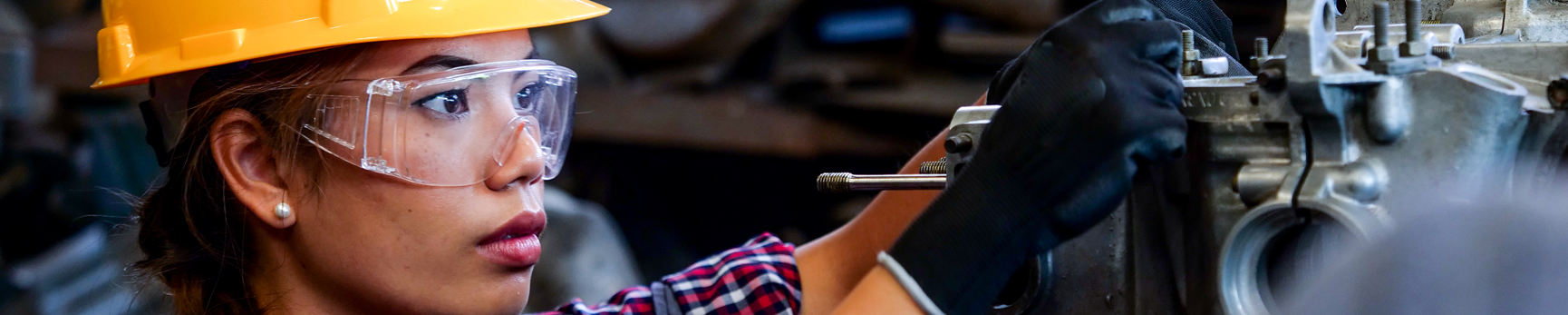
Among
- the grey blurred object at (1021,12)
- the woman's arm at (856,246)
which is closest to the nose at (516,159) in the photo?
the woman's arm at (856,246)

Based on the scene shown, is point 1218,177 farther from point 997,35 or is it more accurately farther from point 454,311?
point 997,35

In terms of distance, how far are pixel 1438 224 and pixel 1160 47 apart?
1.11 ft

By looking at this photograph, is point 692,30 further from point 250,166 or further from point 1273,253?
point 1273,253

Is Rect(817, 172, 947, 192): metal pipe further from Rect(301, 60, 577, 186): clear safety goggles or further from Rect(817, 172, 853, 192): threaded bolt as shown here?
Rect(301, 60, 577, 186): clear safety goggles

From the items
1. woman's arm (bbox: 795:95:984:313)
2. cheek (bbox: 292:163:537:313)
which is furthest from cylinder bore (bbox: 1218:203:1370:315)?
cheek (bbox: 292:163:537:313)

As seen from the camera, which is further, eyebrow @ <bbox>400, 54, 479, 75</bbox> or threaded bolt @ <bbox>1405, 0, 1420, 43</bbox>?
eyebrow @ <bbox>400, 54, 479, 75</bbox>

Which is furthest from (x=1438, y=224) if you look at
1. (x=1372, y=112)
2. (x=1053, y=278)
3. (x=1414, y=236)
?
(x=1053, y=278)

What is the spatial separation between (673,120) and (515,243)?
2.20 m

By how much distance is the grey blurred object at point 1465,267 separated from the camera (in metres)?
0.61

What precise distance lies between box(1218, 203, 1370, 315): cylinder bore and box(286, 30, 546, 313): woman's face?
2.73 feet

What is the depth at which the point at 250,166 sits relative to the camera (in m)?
1.39

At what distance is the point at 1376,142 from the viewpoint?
901mm

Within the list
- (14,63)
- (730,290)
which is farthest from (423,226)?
(14,63)

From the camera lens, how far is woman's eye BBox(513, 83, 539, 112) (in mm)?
1409
